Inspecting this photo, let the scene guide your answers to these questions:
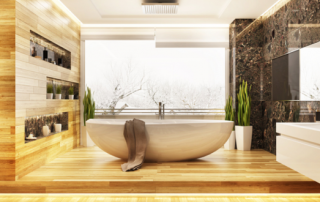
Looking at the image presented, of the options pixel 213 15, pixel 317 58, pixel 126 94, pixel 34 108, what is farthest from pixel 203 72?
pixel 34 108

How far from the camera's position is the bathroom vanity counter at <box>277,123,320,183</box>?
200cm

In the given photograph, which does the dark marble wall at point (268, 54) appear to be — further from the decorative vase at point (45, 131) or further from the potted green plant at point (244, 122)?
the decorative vase at point (45, 131)

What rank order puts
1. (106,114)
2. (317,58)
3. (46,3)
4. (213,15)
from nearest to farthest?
(317,58) → (46,3) → (213,15) → (106,114)

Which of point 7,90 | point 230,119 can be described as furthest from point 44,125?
point 230,119

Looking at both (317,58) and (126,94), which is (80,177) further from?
(317,58)

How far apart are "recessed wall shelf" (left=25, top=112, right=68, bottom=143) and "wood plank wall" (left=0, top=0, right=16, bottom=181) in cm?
34

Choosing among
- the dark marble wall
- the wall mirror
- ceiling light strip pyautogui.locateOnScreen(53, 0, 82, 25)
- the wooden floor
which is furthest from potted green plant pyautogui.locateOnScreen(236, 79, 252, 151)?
ceiling light strip pyautogui.locateOnScreen(53, 0, 82, 25)

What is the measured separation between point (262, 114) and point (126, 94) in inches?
108

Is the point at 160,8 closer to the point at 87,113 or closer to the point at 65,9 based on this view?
the point at 65,9

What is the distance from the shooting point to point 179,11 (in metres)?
4.38

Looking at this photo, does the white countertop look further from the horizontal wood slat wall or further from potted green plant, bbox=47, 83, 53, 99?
potted green plant, bbox=47, 83, 53, 99

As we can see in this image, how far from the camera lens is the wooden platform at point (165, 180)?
2727 mm

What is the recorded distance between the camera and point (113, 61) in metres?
5.37

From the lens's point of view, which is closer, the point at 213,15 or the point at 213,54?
the point at 213,15
